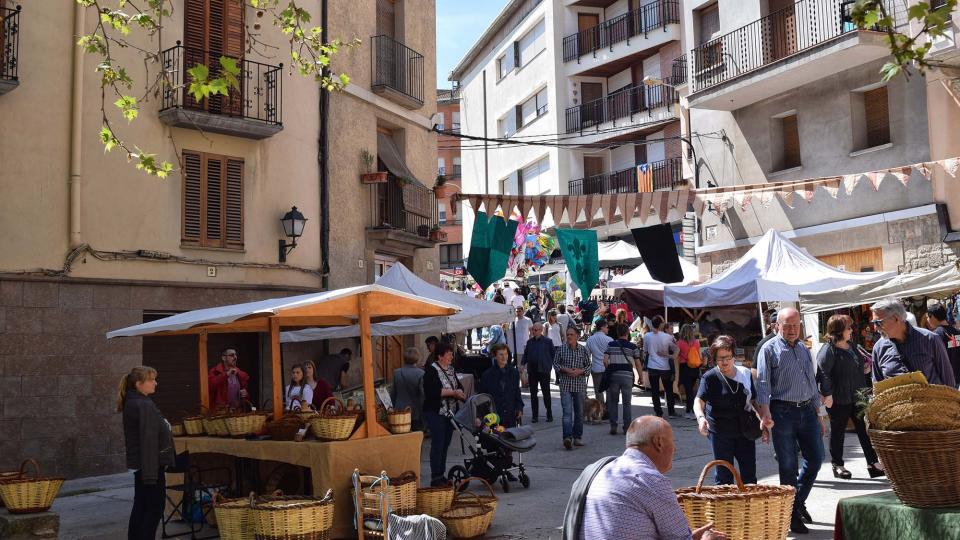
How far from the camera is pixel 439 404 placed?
420 inches

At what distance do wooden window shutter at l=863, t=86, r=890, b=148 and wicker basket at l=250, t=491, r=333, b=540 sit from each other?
49.3 ft

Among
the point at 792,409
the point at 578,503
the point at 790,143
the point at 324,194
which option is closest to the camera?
the point at 578,503

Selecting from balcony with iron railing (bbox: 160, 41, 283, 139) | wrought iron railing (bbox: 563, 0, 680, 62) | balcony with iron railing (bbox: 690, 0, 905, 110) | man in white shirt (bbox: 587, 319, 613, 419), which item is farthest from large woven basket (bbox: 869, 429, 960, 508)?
wrought iron railing (bbox: 563, 0, 680, 62)

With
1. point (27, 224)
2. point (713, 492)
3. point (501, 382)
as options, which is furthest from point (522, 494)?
point (27, 224)

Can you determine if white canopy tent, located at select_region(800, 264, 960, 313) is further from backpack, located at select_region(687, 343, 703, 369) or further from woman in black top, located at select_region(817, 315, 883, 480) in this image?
woman in black top, located at select_region(817, 315, 883, 480)

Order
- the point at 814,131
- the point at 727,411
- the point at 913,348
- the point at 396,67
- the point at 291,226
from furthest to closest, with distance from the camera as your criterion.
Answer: the point at 396,67 → the point at 814,131 → the point at 291,226 → the point at 913,348 → the point at 727,411

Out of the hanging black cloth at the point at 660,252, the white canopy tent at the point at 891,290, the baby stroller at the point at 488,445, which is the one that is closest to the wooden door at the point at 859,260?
the hanging black cloth at the point at 660,252

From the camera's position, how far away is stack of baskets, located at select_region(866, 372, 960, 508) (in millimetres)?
4203

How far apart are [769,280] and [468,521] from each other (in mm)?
8760

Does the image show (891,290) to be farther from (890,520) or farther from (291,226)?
(291,226)

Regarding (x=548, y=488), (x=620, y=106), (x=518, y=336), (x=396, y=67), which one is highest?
(x=620, y=106)

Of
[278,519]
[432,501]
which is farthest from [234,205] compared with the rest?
[278,519]

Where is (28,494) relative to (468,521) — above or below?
above

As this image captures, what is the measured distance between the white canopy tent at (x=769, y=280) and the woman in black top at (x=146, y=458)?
33.2ft
